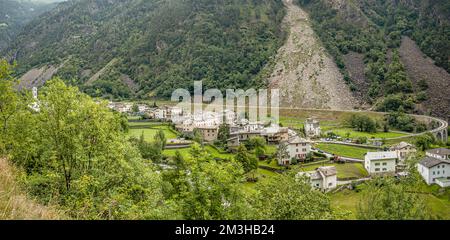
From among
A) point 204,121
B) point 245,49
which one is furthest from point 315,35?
point 204,121

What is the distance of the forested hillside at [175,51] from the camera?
123812mm

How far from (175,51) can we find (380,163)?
360 feet

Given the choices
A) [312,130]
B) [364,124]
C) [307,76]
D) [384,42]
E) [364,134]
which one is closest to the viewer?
[364,134]

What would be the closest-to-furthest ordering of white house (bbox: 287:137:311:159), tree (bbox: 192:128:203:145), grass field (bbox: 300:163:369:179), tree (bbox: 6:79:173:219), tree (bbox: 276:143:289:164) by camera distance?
tree (bbox: 6:79:173:219), grass field (bbox: 300:163:369:179), tree (bbox: 276:143:289:164), white house (bbox: 287:137:311:159), tree (bbox: 192:128:203:145)

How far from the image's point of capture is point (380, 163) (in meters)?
42.3

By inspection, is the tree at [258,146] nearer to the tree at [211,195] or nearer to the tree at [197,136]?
→ the tree at [197,136]

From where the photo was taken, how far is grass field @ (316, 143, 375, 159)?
50.0 meters

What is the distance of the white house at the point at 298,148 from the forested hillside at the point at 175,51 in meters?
57.8

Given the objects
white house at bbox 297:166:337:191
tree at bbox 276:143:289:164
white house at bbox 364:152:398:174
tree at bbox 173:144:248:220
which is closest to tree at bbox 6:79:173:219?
tree at bbox 173:144:248:220

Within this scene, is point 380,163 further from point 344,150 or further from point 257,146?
point 257,146

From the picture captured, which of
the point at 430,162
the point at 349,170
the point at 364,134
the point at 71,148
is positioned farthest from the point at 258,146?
the point at 71,148

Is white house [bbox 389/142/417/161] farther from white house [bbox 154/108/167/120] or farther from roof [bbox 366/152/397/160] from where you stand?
white house [bbox 154/108/167/120]

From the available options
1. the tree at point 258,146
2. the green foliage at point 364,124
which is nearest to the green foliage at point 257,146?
the tree at point 258,146

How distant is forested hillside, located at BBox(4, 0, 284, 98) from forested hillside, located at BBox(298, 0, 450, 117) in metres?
20.1
